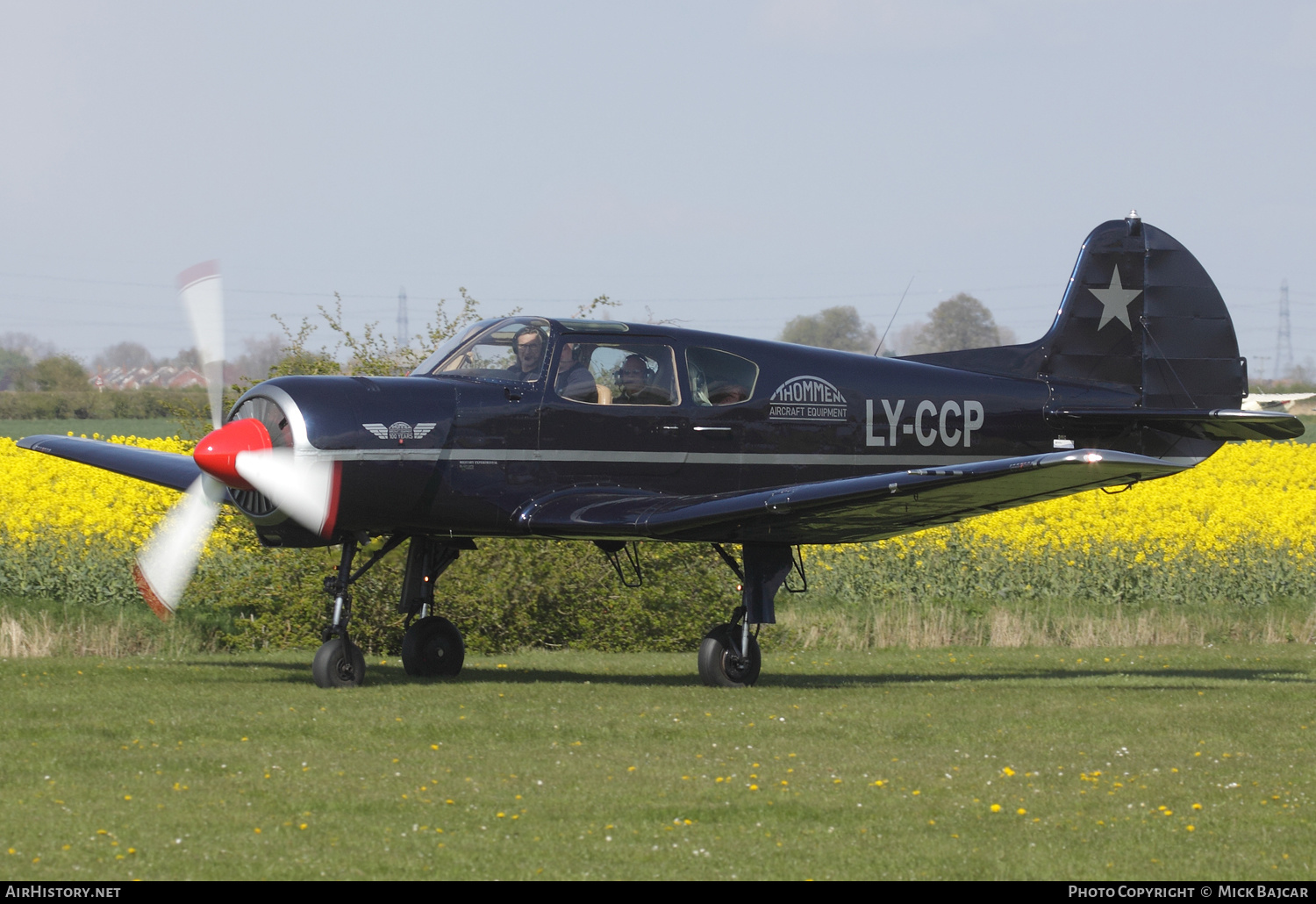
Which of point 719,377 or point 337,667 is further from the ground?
point 719,377

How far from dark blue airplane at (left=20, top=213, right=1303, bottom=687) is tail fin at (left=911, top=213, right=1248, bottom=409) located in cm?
7

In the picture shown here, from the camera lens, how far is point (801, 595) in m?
20.2

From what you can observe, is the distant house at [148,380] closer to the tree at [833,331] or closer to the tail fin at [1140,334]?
the tree at [833,331]

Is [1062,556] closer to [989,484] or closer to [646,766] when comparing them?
[989,484]

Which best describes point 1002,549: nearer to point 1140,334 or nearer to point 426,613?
point 1140,334

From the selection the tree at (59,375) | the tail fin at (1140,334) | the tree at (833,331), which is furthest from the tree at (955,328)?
the tree at (59,375)

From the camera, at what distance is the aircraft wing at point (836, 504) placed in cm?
1088

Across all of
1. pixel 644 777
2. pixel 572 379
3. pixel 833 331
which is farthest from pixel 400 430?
pixel 833 331

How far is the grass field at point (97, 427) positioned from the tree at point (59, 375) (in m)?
3.04

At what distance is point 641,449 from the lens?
42.1 feet

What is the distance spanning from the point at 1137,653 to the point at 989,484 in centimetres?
626

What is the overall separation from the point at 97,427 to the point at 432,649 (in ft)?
137

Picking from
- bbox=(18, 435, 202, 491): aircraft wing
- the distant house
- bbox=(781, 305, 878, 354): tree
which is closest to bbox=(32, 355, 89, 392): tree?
the distant house

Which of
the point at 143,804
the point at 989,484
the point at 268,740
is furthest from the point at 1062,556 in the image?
the point at 143,804
